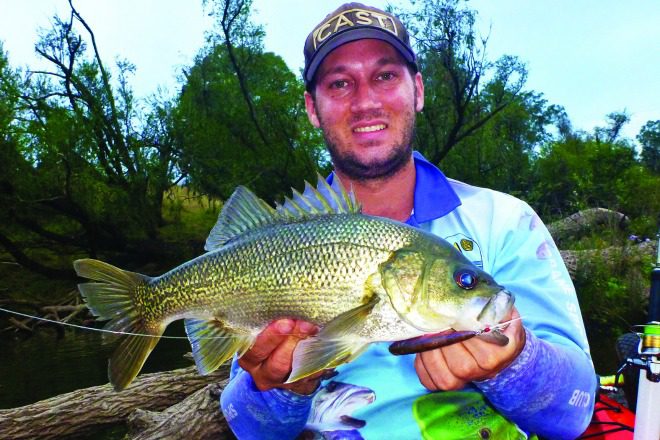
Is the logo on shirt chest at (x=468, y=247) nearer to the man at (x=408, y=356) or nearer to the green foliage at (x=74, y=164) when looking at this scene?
the man at (x=408, y=356)

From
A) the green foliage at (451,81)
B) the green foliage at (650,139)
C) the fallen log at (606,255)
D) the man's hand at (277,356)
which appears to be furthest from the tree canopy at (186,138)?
the green foliage at (650,139)

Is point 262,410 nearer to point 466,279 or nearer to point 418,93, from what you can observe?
point 466,279

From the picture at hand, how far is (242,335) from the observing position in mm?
2084

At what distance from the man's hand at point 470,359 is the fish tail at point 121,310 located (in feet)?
3.53

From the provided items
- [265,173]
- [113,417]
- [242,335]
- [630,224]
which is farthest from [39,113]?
[242,335]

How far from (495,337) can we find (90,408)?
5.10 metres

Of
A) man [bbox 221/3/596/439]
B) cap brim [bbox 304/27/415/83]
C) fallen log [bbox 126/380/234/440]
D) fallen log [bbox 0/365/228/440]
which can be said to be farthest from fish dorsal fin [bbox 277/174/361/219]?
fallen log [bbox 0/365/228/440]

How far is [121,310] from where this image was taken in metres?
2.24

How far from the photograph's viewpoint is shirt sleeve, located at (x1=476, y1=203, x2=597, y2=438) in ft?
6.26

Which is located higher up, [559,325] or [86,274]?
[86,274]

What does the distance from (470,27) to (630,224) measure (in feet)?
26.8

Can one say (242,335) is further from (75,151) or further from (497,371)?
(75,151)

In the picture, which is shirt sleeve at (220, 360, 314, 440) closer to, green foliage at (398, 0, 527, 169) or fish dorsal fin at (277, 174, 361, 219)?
fish dorsal fin at (277, 174, 361, 219)

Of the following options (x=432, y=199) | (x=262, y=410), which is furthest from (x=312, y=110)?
(x=262, y=410)
